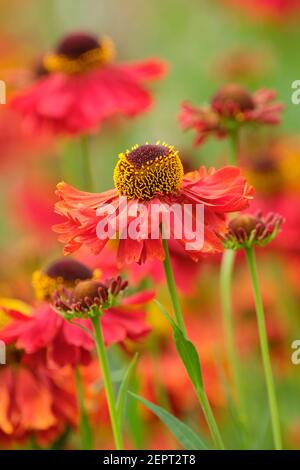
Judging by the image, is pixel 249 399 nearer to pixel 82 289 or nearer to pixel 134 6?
pixel 82 289

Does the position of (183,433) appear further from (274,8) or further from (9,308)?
(274,8)

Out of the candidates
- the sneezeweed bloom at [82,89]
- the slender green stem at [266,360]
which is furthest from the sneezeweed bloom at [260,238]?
the sneezeweed bloom at [82,89]

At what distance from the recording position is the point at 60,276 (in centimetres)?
86

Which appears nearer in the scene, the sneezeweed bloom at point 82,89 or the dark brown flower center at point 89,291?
the dark brown flower center at point 89,291

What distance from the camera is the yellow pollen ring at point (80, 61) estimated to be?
1311 millimetres

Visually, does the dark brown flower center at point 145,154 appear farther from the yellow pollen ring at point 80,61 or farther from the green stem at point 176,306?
the yellow pollen ring at point 80,61

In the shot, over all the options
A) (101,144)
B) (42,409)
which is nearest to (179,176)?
(42,409)

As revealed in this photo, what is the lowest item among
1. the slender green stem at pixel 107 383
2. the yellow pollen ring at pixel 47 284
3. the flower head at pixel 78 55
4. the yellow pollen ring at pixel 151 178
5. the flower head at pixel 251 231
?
the slender green stem at pixel 107 383

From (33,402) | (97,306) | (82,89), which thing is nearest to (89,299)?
(97,306)

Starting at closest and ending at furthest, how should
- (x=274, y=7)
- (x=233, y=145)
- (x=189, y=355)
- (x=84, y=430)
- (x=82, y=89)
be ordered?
(x=189, y=355)
(x=84, y=430)
(x=233, y=145)
(x=82, y=89)
(x=274, y=7)

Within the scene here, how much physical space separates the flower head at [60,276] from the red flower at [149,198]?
14 cm

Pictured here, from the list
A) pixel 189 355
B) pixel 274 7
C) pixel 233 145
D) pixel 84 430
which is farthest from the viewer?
pixel 274 7

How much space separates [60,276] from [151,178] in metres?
0.21

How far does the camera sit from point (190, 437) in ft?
2.19
